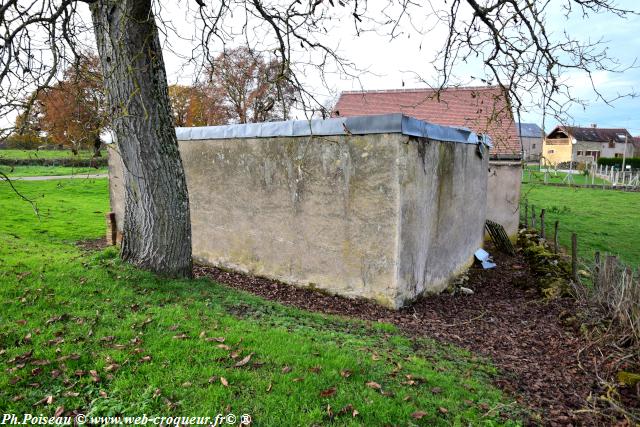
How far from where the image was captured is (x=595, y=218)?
56.6 feet

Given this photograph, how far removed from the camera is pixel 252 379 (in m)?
3.46

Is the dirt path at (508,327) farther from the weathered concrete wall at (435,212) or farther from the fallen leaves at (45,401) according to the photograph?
the fallen leaves at (45,401)

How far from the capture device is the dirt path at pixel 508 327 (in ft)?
13.4

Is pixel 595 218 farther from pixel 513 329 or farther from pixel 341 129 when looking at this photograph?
pixel 341 129

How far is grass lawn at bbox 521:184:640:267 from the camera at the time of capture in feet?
39.7

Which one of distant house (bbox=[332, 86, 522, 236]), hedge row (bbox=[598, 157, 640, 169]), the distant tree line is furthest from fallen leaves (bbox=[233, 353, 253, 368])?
hedge row (bbox=[598, 157, 640, 169])

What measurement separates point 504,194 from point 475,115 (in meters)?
7.79

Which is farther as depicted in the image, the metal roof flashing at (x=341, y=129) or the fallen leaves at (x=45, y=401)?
the metal roof flashing at (x=341, y=129)

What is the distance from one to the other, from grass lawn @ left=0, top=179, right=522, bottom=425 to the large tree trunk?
527mm

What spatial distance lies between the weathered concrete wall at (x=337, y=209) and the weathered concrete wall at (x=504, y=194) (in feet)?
12.4

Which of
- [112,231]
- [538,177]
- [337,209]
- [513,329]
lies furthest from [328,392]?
[112,231]

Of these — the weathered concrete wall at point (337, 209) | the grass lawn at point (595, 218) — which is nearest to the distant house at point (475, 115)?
the grass lawn at point (595, 218)

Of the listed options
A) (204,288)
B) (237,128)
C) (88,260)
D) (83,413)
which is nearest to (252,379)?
(83,413)

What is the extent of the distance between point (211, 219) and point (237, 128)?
2131 millimetres
